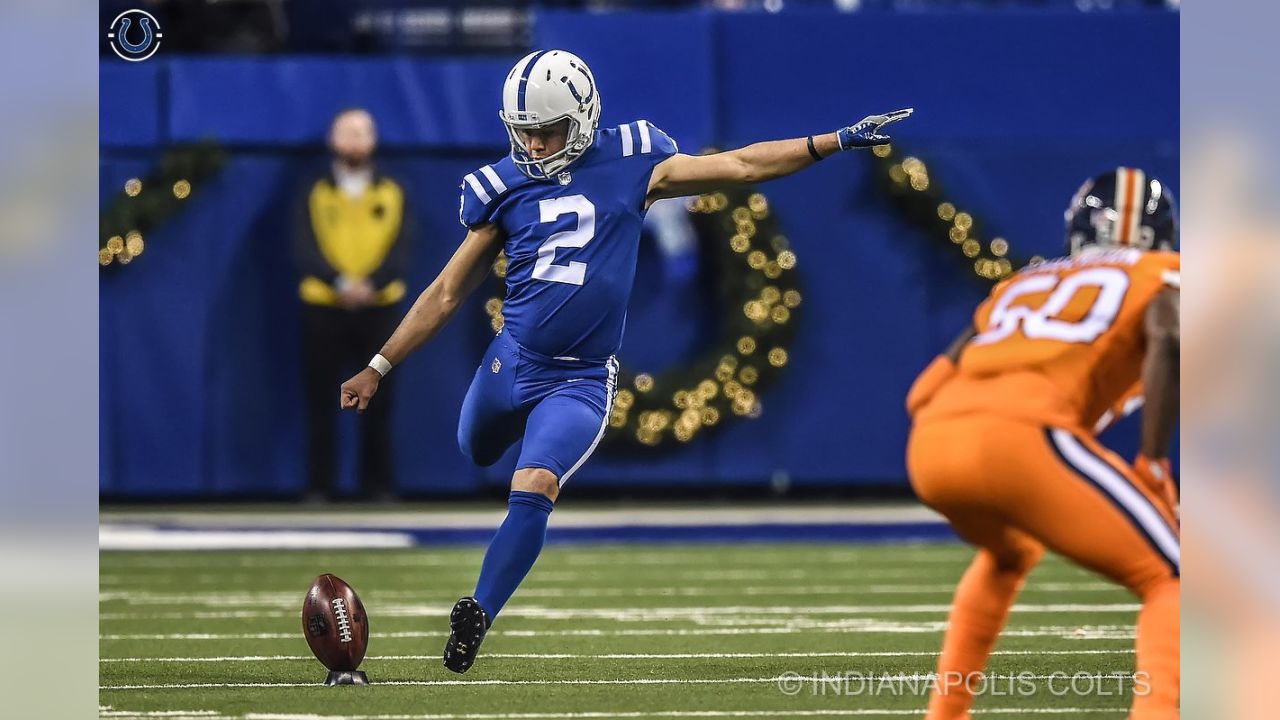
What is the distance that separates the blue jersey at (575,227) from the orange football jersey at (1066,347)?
1.21 m

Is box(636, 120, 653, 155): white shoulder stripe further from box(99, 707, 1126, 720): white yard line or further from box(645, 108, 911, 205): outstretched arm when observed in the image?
box(99, 707, 1126, 720): white yard line

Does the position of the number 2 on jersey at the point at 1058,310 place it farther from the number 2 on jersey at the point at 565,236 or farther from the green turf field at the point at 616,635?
the number 2 on jersey at the point at 565,236

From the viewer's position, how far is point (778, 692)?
Result: 13.2 ft

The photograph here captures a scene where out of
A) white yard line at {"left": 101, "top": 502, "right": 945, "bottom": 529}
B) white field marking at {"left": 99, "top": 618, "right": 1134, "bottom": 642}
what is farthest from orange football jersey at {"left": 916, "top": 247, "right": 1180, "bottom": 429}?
white yard line at {"left": 101, "top": 502, "right": 945, "bottom": 529}

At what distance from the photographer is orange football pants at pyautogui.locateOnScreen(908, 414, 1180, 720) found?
304 cm

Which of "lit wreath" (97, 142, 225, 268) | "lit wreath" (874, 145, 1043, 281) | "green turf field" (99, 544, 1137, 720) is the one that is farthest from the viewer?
"lit wreath" (874, 145, 1043, 281)

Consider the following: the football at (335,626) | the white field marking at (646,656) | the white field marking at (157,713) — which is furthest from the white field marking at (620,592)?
the white field marking at (157,713)

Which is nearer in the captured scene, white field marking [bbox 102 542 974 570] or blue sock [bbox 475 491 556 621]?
blue sock [bbox 475 491 556 621]

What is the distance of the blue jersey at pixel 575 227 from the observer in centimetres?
432

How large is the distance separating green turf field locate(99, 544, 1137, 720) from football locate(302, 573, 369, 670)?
0.30 ft

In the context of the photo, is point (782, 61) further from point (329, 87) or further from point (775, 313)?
point (329, 87)

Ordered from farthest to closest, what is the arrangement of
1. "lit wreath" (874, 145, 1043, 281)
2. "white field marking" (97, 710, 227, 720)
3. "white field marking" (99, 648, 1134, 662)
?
"lit wreath" (874, 145, 1043, 281) < "white field marking" (99, 648, 1134, 662) < "white field marking" (97, 710, 227, 720)
